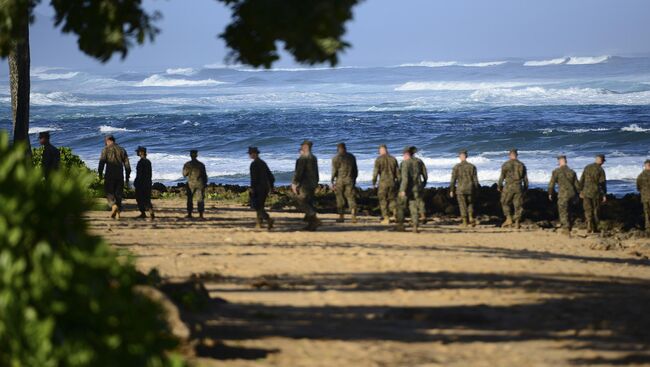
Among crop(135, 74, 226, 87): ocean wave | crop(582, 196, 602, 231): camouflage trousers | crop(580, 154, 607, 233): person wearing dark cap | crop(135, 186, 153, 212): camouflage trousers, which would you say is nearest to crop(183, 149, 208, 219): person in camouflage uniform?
crop(135, 186, 153, 212): camouflage trousers

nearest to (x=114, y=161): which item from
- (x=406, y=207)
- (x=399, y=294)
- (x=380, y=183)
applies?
(x=380, y=183)

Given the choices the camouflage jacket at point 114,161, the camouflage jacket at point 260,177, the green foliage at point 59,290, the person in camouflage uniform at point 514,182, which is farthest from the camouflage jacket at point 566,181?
the green foliage at point 59,290

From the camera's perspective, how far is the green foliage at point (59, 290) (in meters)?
6.79

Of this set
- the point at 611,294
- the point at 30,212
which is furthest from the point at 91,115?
the point at 30,212

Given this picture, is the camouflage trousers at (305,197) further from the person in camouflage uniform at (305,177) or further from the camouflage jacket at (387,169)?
the camouflage jacket at (387,169)

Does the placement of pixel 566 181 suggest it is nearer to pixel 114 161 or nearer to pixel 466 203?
pixel 466 203

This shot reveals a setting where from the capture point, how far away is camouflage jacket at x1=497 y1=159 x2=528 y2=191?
24.6 meters

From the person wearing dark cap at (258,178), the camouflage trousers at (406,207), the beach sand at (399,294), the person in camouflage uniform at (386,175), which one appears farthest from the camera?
the person in camouflage uniform at (386,175)

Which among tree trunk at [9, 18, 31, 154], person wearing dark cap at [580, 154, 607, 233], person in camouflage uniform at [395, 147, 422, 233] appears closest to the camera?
person in camouflage uniform at [395, 147, 422, 233]

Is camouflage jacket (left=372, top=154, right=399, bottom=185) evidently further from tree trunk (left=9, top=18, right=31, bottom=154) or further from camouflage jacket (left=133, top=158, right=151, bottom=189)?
tree trunk (left=9, top=18, right=31, bottom=154)

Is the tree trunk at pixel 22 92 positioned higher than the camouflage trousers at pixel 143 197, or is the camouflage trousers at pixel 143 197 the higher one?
the tree trunk at pixel 22 92

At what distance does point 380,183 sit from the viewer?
23578 millimetres

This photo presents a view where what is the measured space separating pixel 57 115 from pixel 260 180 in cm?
7095

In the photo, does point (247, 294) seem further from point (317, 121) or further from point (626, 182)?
point (317, 121)
